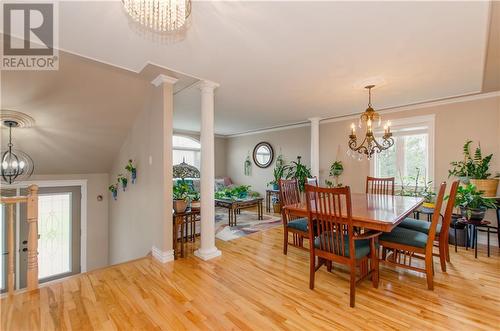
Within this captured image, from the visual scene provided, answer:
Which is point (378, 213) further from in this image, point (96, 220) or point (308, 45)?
point (96, 220)

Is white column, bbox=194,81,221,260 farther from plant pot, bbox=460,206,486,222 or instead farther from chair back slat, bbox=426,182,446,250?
plant pot, bbox=460,206,486,222

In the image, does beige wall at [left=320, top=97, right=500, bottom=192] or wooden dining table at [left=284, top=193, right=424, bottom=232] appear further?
beige wall at [left=320, top=97, right=500, bottom=192]

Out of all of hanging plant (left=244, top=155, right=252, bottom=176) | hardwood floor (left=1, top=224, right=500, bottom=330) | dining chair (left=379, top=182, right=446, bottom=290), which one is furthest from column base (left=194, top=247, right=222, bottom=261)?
hanging plant (left=244, top=155, right=252, bottom=176)

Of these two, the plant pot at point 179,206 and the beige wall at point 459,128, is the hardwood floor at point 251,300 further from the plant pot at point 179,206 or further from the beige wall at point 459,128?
the beige wall at point 459,128

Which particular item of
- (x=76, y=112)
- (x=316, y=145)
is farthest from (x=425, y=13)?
(x=76, y=112)

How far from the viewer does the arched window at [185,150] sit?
6.84 metres

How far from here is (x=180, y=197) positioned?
3.16 meters

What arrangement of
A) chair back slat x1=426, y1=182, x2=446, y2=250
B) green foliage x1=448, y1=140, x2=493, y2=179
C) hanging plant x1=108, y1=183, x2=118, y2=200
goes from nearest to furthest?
1. chair back slat x1=426, y1=182, x2=446, y2=250
2. green foliage x1=448, y1=140, x2=493, y2=179
3. hanging plant x1=108, y1=183, x2=118, y2=200

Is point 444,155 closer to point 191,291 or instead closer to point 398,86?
point 398,86

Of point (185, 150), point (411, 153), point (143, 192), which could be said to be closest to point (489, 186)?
point (411, 153)

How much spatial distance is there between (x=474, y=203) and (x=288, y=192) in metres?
2.47

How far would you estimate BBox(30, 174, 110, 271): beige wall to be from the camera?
4891mm

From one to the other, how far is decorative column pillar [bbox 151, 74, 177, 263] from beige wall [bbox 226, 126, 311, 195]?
3959mm

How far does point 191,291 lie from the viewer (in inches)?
87.9
